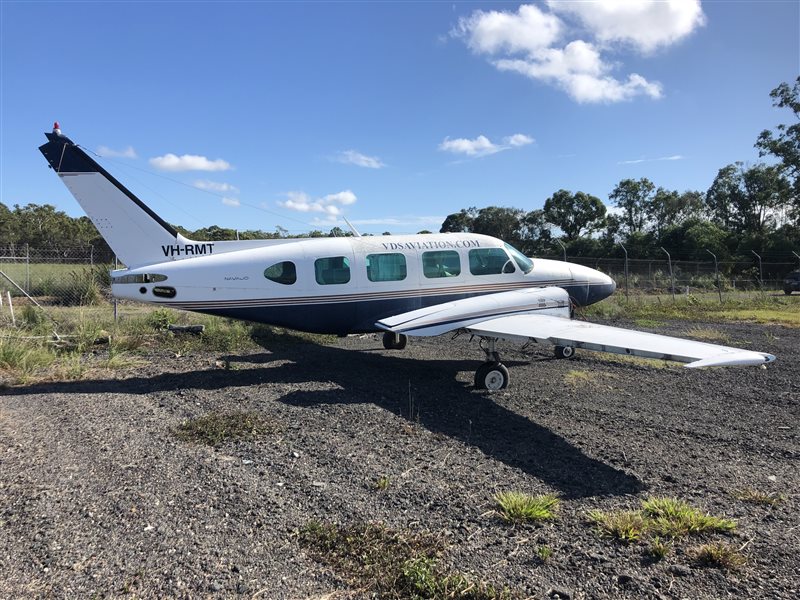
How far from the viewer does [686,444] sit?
5613 millimetres

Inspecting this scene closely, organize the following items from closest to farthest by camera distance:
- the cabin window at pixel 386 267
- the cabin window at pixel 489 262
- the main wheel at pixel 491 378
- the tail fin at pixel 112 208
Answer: the main wheel at pixel 491 378 → the tail fin at pixel 112 208 → the cabin window at pixel 386 267 → the cabin window at pixel 489 262

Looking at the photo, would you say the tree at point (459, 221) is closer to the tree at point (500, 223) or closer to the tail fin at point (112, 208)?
the tree at point (500, 223)

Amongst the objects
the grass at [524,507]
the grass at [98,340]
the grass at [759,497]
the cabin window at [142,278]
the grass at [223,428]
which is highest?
the cabin window at [142,278]

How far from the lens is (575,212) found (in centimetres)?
5662

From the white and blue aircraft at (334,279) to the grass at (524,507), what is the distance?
373 centimetres

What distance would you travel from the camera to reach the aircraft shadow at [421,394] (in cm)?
485

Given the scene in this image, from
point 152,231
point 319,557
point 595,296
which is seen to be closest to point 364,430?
point 319,557

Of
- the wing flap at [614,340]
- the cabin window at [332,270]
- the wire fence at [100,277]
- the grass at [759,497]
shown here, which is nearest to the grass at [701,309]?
the wire fence at [100,277]

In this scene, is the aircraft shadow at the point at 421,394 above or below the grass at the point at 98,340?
below

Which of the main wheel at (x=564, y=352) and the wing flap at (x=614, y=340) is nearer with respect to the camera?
the wing flap at (x=614, y=340)

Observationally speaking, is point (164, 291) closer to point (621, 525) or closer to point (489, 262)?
point (489, 262)

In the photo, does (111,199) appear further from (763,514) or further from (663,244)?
(663,244)

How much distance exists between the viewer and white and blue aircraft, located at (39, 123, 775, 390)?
28.5 feet

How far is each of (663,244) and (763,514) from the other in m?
44.4
